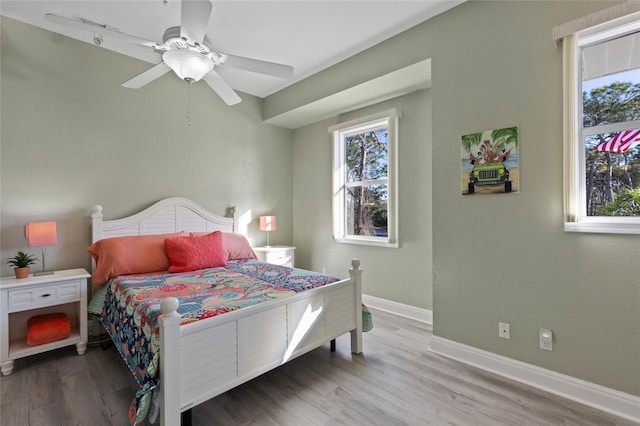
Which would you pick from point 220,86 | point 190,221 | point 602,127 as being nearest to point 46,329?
point 190,221

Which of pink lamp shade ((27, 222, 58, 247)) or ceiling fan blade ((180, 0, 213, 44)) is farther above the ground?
ceiling fan blade ((180, 0, 213, 44))

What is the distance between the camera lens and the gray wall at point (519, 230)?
1847 millimetres

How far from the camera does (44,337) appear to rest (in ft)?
7.82

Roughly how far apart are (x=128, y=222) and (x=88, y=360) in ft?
4.26

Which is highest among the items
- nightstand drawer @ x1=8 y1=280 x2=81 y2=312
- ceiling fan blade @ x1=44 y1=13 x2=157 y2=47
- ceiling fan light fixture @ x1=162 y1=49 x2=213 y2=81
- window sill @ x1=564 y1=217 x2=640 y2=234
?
ceiling fan blade @ x1=44 y1=13 x2=157 y2=47

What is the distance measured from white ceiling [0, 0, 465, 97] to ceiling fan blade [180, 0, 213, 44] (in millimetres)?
571

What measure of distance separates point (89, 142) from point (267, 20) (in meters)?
2.10

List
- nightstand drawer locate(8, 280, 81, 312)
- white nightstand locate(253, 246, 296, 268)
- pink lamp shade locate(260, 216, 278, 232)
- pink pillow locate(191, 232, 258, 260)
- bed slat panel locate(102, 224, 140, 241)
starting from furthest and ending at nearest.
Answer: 1. pink lamp shade locate(260, 216, 278, 232)
2. white nightstand locate(253, 246, 296, 268)
3. pink pillow locate(191, 232, 258, 260)
4. bed slat panel locate(102, 224, 140, 241)
5. nightstand drawer locate(8, 280, 81, 312)

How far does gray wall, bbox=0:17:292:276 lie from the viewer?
2.63m

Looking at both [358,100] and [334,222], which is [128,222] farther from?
[358,100]

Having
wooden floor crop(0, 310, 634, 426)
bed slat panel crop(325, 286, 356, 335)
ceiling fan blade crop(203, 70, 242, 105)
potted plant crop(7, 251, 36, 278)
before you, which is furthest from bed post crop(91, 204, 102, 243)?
bed slat panel crop(325, 286, 356, 335)

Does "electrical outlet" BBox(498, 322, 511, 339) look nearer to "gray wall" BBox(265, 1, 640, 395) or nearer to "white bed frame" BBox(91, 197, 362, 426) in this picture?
"gray wall" BBox(265, 1, 640, 395)

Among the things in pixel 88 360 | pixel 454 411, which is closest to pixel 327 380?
pixel 454 411

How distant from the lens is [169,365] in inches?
59.1
